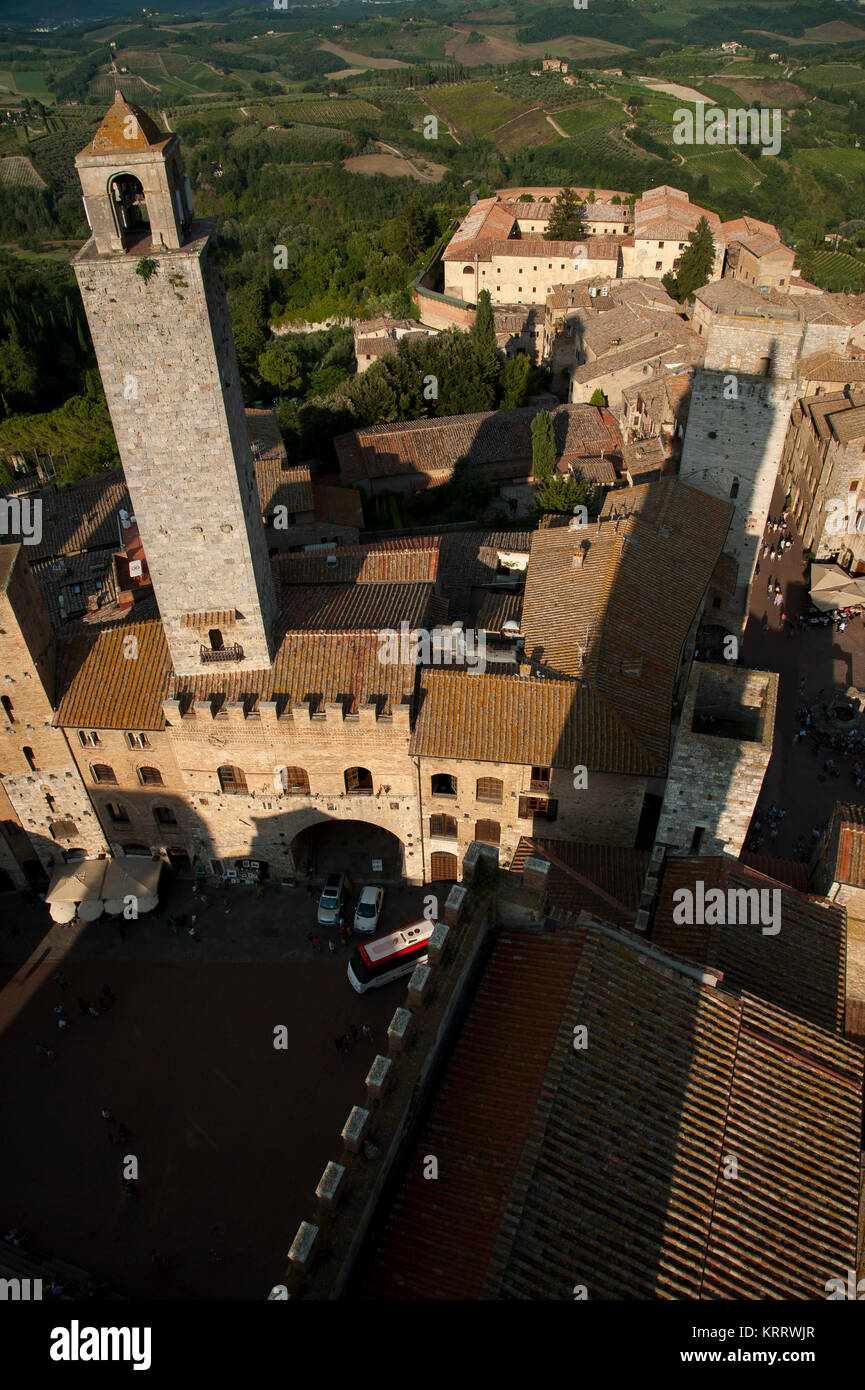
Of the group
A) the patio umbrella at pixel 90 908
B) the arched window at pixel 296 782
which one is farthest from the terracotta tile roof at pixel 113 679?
the patio umbrella at pixel 90 908

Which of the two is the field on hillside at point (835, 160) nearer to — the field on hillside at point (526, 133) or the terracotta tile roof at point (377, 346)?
the field on hillside at point (526, 133)

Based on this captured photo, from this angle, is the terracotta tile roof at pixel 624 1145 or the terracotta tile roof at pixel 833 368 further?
the terracotta tile roof at pixel 833 368

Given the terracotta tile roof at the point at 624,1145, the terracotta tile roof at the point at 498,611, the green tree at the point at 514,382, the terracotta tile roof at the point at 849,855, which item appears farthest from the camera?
the green tree at the point at 514,382

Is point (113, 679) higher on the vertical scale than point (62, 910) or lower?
higher

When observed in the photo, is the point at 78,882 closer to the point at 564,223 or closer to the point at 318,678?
the point at 318,678

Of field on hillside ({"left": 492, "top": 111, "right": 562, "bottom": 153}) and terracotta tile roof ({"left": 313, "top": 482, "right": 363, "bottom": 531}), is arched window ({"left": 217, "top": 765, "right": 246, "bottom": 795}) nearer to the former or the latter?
terracotta tile roof ({"left": 313, "top": 482, "right": 363, "bottom": 531})

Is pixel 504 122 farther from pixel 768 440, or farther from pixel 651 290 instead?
pixel 768 440

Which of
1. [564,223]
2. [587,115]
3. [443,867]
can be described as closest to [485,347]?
[564,223]
